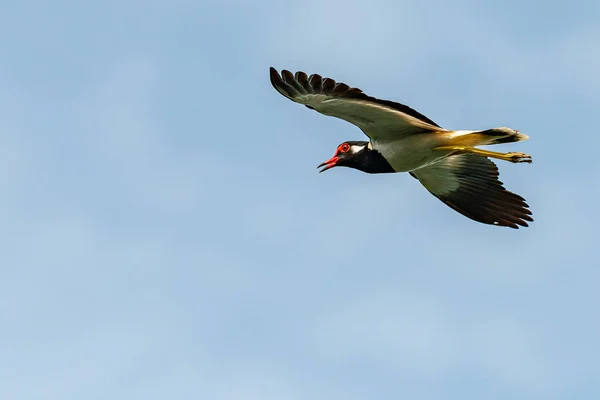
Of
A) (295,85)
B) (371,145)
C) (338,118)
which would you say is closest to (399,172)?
(371,145)

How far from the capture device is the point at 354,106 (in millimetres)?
15484

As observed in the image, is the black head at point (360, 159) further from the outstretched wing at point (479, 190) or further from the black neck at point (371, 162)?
the outstretched wing at point (479, 190)

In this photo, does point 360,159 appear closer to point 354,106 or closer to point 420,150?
point 420,150

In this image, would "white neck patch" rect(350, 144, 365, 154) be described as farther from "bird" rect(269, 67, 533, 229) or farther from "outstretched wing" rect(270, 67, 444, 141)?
"outstretched wing" rect(270, 67, 444, 141)

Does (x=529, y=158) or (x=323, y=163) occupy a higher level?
(x=323, y=163)

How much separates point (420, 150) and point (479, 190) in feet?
7.37

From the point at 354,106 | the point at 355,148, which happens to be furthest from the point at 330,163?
the point at 354,106

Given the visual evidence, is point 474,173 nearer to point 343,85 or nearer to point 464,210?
point 464,210

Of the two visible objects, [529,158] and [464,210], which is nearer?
[529,158]

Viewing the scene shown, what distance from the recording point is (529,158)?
16.5 meters

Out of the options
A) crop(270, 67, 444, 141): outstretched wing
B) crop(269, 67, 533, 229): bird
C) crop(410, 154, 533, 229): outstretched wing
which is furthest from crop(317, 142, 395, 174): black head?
crop(410, 154, 533, 229): outstretched wing

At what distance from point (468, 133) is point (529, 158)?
1.09m

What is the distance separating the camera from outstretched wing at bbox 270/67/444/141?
15.1m

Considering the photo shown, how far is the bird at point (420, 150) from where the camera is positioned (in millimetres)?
15242
